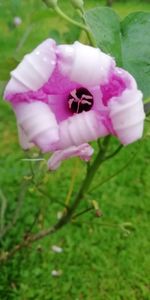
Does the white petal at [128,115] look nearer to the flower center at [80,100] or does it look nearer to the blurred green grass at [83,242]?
the flower center at [80,100]

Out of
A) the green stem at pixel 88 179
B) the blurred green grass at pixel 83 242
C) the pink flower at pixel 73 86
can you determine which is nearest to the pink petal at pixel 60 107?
the pink flower at pixel 73 86

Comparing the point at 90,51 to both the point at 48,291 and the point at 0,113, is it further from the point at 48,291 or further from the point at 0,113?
the point at 0,113

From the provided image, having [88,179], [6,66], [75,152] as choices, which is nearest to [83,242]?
[88,179]

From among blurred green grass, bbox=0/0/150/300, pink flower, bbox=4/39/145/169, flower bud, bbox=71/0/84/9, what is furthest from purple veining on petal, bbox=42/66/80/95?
blurred green grass, bbox=0/0/150/300

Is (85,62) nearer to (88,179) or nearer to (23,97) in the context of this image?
(23,97)

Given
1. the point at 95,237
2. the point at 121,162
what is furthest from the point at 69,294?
the point at 121,162
